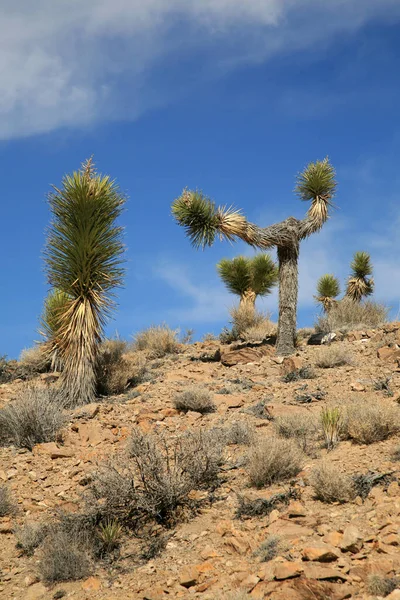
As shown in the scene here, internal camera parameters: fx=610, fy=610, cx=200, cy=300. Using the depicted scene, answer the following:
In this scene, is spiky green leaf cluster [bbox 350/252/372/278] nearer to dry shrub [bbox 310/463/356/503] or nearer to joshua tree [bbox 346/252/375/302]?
joshua tree [bbox 346/252/375/302]

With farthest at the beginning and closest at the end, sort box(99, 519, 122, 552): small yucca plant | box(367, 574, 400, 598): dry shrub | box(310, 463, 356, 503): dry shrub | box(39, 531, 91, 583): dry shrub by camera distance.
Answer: box(99, 519, 122, 552): small yucca plant < box(310, 463, 356, 503): dry shrub < box(39, 531, 91, 583): dry shrub < box(367, 574, 400, 598): dry shrub

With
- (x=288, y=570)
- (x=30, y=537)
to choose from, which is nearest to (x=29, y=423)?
(x=30, y=537)

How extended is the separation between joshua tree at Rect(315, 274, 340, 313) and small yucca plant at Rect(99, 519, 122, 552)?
21.0 metres

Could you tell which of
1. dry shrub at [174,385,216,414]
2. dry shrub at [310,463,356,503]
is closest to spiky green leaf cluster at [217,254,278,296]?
dry shrub at [174,385,216,414]

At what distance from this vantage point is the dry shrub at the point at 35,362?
16.8m

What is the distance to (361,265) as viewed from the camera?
27.3m

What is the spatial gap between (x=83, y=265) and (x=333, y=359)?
19.3 feet

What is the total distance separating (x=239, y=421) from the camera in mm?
9742

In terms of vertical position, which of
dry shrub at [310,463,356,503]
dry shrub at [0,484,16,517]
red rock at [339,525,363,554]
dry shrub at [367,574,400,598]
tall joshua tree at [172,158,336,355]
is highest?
tall joshua tree at [172,158,336,355]

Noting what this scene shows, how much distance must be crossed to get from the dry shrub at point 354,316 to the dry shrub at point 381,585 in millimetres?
14071

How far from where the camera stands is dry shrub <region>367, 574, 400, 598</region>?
15.0ft

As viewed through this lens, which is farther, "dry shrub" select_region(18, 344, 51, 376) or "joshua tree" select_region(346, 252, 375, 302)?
"joshua tree" select_region(346, 252, 375, 302)

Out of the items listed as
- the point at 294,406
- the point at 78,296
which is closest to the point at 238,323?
the point at 78,296

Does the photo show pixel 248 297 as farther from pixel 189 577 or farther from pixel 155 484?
pixel 189 577
